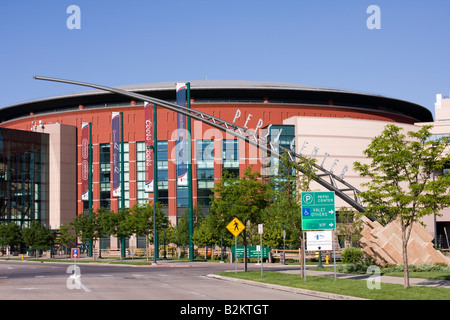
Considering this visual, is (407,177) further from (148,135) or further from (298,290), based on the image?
(148,135)

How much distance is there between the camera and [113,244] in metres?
100

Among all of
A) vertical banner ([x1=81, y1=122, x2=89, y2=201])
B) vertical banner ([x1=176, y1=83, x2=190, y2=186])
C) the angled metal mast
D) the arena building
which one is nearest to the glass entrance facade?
the arena building

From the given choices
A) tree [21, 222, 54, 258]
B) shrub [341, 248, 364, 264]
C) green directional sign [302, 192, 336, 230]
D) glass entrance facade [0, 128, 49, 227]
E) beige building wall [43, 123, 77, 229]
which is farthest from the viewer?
beige building wall [43, 123, 77, 229]

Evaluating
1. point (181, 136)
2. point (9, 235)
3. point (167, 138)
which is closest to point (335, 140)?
point (167, 138)

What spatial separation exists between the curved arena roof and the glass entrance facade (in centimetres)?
772

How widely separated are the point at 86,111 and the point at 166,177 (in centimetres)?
1909

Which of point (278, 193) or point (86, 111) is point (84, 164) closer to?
point (86, 111)

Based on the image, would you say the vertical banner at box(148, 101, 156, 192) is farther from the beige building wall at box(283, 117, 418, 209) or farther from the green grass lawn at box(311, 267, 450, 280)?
the green grass lawn at box(311, 267, 450, 280)

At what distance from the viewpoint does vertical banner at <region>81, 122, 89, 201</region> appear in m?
92.3

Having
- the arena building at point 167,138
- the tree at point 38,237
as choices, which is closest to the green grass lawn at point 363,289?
the arena building at point 167,138

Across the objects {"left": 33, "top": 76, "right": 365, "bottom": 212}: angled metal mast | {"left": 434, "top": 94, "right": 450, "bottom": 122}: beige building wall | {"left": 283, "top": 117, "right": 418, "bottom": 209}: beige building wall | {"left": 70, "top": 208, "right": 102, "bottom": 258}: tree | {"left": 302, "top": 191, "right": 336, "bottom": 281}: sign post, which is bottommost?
{"left": 70, "top": 208, "right": 102, "bottom": 258}: tree

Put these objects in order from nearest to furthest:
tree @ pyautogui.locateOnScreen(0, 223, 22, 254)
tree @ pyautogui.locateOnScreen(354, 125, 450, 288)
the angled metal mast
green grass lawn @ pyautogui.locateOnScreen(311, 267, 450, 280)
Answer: tree @ pyautogui.locateOnScreen(354, 125, 450, 288) → the angled metal mast → green grass lawn @ pyautogui.locateOnScreen(311, 267, 450, 280) → tree @ pyautogui.locateOnScreen(0, 223, 22, 254)

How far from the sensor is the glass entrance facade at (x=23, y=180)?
102 m

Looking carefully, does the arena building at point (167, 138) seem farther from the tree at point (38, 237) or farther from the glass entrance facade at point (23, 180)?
the tree at point (38, 237)
